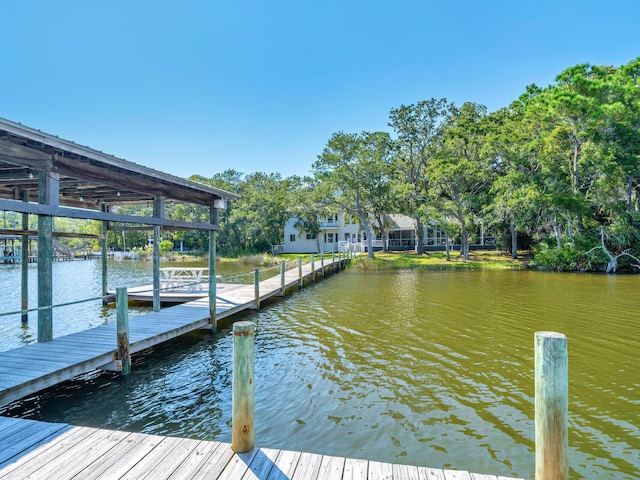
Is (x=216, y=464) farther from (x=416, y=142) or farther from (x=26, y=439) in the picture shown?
(x=416, y=142)

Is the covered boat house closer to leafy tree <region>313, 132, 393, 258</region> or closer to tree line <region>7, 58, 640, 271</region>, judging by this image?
leafy tree <region>313, 132, 393, 258</region>

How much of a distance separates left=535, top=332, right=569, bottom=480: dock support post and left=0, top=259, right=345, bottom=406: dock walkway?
18.1 ft

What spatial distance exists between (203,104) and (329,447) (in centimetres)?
2362

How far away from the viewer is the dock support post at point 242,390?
3174mm

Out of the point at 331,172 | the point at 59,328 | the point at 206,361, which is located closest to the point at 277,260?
the point at 331,172

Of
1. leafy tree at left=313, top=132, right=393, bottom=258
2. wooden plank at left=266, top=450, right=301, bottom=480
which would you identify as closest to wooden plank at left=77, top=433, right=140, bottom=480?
wooden plank at left=266, top=450, right=301, bottom=480

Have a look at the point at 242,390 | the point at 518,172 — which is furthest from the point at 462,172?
the point at 242,390

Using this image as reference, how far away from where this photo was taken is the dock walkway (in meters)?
4.75

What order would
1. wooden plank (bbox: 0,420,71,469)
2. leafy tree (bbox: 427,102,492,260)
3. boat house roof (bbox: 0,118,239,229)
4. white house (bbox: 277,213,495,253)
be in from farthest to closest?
1. white house (bbox: 277,213,495,253)
2. leafy tree (bbox: 427,102,492,260)
3. boat house roof (bbox: 0,118,239,229)
4. wooden plank (bbox: 0,420,71,469)

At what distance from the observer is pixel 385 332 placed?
9.73 meters

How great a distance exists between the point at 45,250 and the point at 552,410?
→ 7.34 m

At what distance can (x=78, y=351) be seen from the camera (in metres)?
5.96


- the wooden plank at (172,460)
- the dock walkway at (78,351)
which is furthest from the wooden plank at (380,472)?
the dock walkway at (78,351)

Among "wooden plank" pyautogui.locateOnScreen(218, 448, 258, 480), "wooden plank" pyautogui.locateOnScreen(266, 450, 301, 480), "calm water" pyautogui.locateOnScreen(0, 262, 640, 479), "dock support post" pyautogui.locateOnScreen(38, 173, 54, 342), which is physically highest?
"dock support post" pyautogui.locateOnScreen(38, 173, 54, 342)
